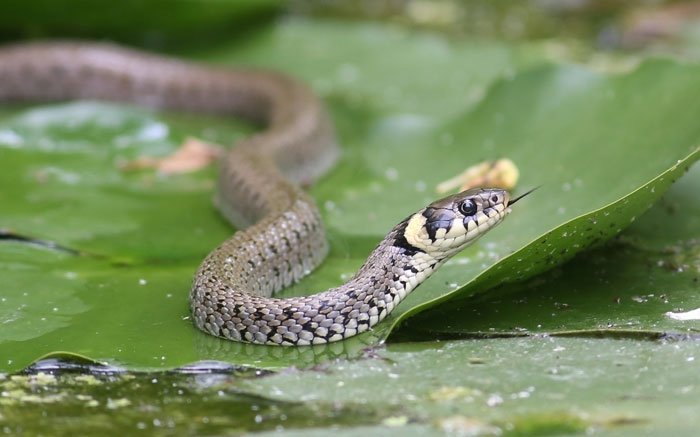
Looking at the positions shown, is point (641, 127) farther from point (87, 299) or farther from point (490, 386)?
point (87, 299)

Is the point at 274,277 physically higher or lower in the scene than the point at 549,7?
lower

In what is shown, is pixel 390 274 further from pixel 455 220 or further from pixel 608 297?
pixel 608 297

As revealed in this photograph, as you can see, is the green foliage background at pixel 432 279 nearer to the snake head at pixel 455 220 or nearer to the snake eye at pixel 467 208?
the snake head at pixel 455 220

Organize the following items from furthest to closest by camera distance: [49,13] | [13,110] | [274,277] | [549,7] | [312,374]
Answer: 1. [549,7]
2. [49,13]
3. [13,110]
4. [274,277]
5. [312,374]

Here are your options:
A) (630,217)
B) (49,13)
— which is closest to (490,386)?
(630,217)

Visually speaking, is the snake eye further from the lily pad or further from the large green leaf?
the lily pad

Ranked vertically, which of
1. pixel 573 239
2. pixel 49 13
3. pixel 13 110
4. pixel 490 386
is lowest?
pixel 490 386

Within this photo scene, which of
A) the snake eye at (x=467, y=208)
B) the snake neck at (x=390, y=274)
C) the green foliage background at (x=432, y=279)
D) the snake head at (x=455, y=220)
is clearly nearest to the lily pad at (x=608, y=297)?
the green foliage background at (x=432, y=279)

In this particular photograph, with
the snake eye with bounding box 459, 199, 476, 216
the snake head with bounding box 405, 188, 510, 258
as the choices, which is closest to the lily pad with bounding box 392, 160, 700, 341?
the snake head with bounding box 405, 188, 510, 258
